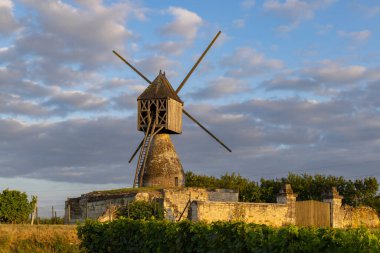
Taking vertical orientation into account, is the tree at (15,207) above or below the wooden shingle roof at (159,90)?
below

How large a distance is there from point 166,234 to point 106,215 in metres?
17.1

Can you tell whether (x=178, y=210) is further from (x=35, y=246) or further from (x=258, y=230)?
(x=258, y=230)

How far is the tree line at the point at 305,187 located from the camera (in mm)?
45688

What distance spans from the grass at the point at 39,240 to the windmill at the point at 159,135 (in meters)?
15.1

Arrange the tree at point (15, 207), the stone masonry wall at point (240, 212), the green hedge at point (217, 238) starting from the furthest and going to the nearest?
the tree at point (15, 207)
the stone masonry wall at point (240, 212)
the green hedge at point (217, 238)

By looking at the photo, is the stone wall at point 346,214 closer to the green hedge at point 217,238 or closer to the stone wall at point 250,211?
the stone wall at point 250,211

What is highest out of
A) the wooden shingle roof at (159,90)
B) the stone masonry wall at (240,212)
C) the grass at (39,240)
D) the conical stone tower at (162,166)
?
the wooden shingle roof at (159,90)

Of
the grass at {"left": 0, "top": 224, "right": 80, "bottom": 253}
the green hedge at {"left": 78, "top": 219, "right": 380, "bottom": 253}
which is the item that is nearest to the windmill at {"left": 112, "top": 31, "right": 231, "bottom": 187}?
the grass at {"left": 0, "top": 224, "right": 80, "bottom": 253}

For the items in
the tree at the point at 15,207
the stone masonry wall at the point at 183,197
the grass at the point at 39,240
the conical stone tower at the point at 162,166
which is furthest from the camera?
the conical stone tower at the point at 162,166

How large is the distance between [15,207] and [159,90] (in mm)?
12644

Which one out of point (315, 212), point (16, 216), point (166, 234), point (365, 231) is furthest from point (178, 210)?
point (365, 231)

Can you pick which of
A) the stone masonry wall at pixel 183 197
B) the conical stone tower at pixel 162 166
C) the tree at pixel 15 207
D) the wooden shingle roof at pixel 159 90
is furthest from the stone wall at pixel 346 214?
the tree at pixel 15 207

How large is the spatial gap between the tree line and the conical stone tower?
716 cm

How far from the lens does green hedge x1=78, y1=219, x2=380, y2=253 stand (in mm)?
10812
